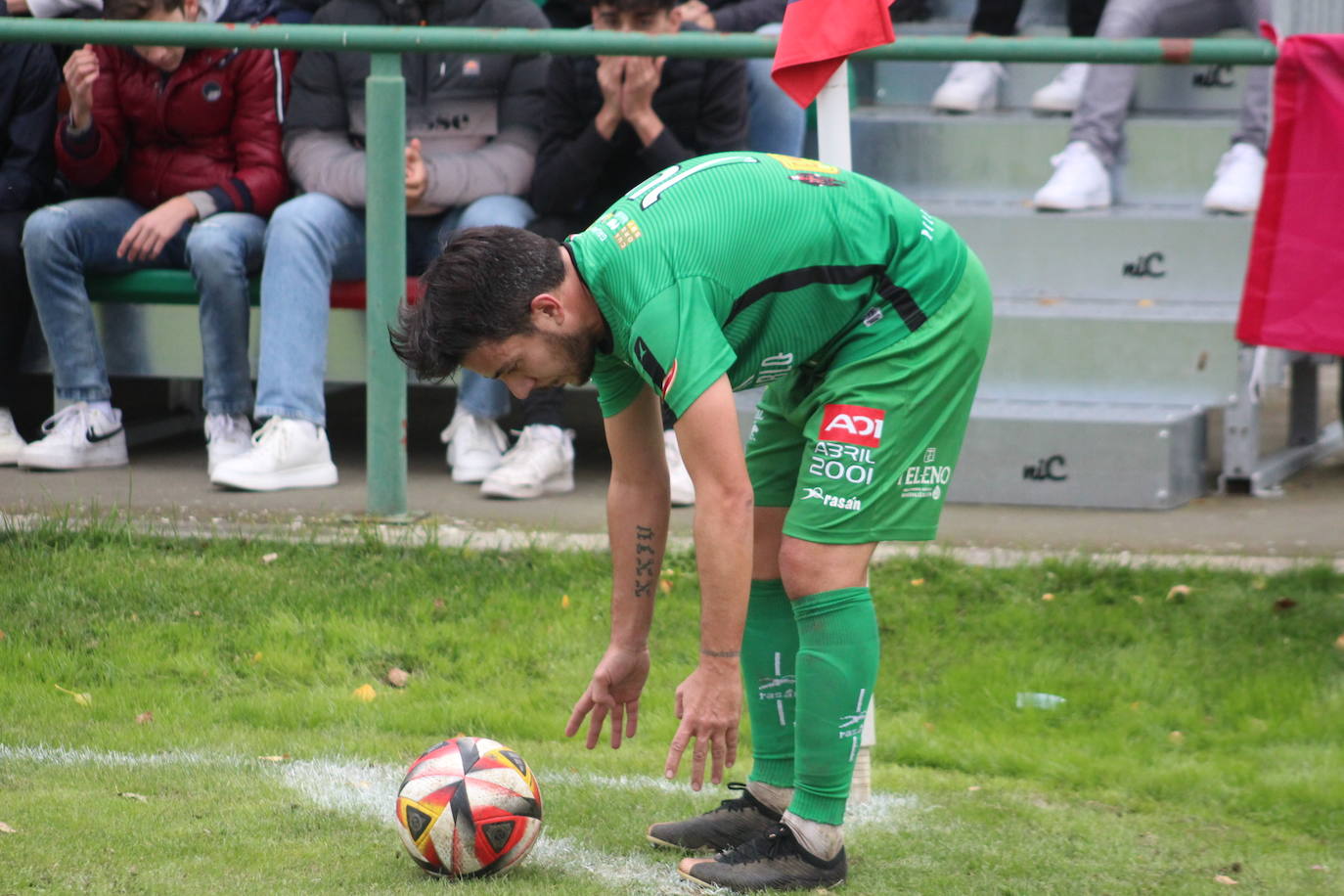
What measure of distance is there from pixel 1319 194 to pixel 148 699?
4.15 meters

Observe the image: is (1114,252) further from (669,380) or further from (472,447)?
(669,380)

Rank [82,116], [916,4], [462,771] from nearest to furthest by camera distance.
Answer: [462,771], [82,116], [916,4]

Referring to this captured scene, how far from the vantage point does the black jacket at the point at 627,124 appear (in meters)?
6.60

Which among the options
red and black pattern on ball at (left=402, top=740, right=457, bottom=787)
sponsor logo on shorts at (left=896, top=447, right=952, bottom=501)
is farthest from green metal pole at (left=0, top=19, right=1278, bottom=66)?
red and black pattern on ball at (left=402, top=740, right=457, bottom=787)

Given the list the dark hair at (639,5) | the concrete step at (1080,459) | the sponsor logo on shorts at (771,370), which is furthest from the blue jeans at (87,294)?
the sponsor logo on shorts at (771,370)

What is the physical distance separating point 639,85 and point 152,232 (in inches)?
79.2

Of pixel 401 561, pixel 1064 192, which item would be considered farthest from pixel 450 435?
pixel 1064 192

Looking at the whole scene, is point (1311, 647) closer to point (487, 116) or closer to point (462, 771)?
point (462, 771)

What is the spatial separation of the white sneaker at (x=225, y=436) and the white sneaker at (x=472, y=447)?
824 mm

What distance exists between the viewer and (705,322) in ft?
10.7

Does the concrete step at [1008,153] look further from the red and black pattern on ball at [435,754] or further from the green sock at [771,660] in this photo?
the red and black pattern on ball at [435,754]

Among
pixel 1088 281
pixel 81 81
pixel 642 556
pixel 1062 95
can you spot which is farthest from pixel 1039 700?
pixel 81 81

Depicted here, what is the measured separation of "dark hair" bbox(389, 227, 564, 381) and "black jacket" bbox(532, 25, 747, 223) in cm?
326

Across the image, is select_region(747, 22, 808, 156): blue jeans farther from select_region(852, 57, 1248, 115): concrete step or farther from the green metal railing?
the green metal railing
